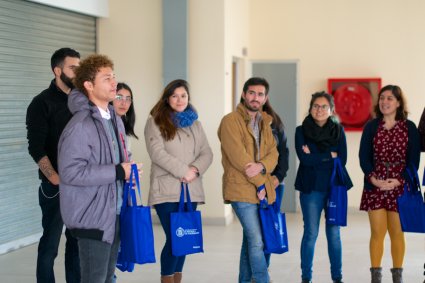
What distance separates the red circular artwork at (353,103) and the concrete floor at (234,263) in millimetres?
2004

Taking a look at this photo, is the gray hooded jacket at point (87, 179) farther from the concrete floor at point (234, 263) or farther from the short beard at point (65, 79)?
the concrete floor at point (234, 263)

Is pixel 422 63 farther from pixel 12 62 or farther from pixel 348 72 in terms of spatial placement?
pixel 12 62

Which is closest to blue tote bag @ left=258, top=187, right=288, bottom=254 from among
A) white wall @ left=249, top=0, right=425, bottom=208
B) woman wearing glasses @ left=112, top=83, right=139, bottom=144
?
woman wearing glasses @ left=112, top=83, right=139, bottom=144

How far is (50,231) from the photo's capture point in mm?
5172

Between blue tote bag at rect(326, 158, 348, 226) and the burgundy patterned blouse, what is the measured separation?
0.63 feet

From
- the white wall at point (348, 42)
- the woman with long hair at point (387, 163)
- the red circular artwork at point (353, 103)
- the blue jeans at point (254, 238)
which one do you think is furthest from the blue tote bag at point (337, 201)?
the white wall at point (348, 42)

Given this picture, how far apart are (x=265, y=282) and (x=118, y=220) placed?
1753 mm

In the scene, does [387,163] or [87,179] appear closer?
[87,179]

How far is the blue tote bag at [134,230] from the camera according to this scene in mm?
4145

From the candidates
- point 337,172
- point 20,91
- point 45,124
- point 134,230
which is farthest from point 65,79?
point 20,91

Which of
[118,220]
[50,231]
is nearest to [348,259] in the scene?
[50,231]

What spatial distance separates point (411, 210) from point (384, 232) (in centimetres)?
31

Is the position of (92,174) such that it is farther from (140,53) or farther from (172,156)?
(140,53)

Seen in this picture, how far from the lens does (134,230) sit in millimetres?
4141
